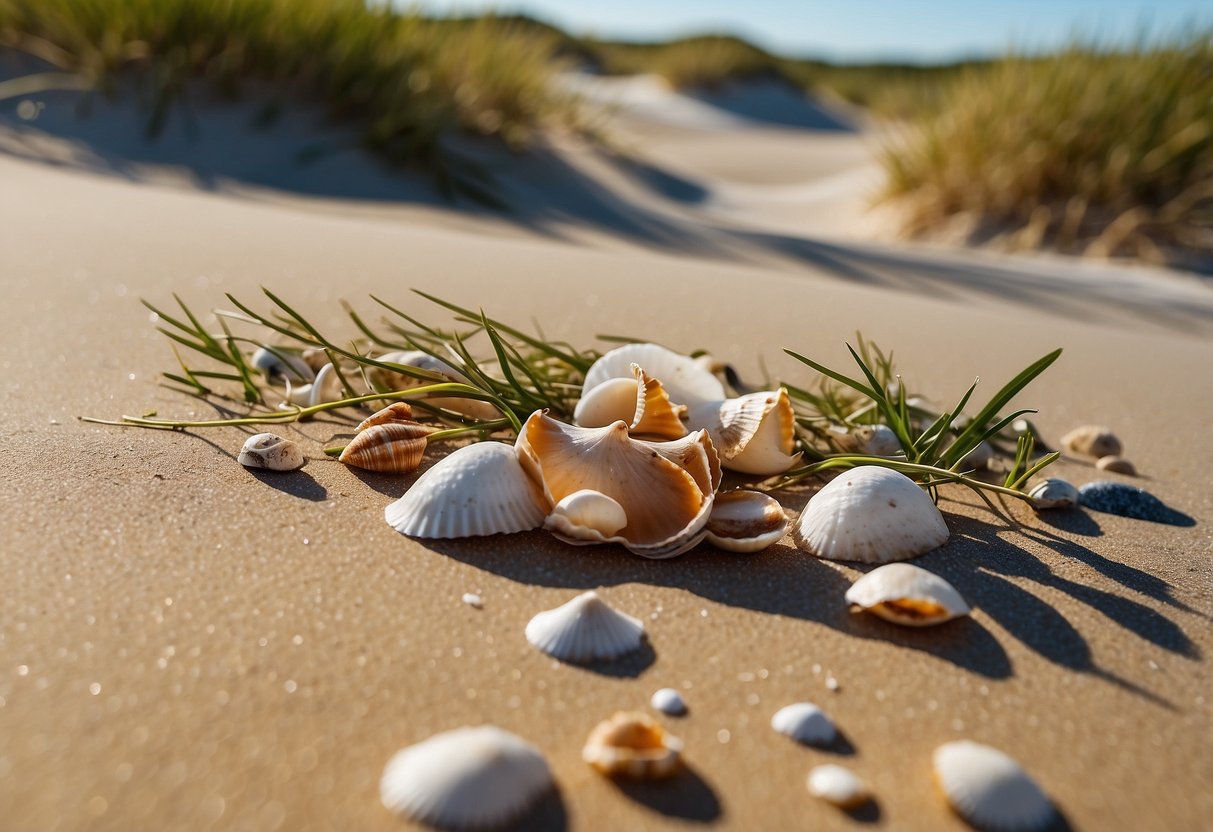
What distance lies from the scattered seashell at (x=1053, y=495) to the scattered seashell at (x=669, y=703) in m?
0.75

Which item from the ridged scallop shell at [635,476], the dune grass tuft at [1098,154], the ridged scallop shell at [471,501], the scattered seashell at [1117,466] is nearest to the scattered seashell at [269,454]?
the ridged scallop shell at [471,501]

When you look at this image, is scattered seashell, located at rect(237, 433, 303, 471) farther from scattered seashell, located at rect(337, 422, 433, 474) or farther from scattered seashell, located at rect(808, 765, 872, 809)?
scattered seashell, located at rect(808, 765, 872, 809)

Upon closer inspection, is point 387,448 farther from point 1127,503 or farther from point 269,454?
point 1127,503

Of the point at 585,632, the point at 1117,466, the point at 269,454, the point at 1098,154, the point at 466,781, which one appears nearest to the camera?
the point at 466,781

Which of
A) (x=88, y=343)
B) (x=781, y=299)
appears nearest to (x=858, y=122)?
(x=781, y=299)

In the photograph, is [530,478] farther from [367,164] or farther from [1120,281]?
[1120,281]

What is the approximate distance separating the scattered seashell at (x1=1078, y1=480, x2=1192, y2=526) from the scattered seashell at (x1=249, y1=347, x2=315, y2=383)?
49.8 inches

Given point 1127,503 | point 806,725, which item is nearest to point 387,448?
point 806,725

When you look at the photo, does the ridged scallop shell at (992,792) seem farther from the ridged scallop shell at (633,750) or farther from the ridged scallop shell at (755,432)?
the ridged scallop shell at (755,432)

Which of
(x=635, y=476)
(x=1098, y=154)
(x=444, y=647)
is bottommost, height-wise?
(x=444, y=647)

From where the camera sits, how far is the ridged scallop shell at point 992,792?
30.4 inches

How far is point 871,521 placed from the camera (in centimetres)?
119

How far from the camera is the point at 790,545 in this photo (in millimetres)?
1231

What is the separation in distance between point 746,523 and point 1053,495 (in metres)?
0.51
